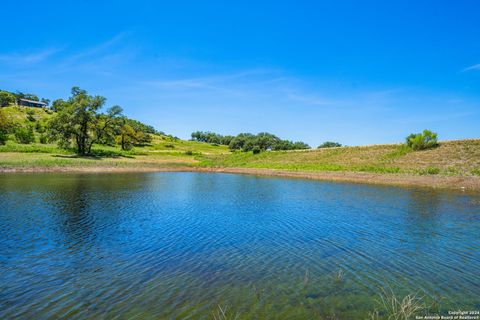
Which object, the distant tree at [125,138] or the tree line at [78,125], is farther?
the distant tree at [125,138]

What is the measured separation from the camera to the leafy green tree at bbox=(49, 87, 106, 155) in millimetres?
78000

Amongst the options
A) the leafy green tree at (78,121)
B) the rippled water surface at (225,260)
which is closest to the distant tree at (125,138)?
the leafy green tree at (78,121)

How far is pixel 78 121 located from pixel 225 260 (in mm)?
81982

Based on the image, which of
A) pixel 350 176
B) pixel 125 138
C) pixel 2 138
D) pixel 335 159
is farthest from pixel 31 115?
pixel 350 176

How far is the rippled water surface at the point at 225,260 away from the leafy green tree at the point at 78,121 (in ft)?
204

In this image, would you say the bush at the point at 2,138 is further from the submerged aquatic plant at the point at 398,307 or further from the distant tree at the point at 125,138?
the submerged aquatic plant at the point at 398,307

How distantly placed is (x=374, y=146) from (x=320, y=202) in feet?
205

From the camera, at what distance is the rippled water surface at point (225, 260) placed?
9.16 metres

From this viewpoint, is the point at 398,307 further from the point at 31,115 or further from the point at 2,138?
the point at 31,115

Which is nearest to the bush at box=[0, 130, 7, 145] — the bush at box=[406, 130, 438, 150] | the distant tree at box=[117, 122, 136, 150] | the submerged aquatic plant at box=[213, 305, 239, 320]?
the distant tree at box=[117, 122, 136, 150]

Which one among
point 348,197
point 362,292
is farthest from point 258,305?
point 348,197

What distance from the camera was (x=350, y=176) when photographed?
57938 millimetres

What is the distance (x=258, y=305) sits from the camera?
9.19 meters

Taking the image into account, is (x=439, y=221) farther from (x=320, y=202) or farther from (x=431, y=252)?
(x=320, y=202)
